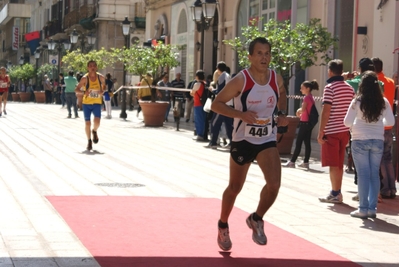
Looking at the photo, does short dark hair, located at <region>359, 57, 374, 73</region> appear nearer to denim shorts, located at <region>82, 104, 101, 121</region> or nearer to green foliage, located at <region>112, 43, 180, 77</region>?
denim shorts, located at <region>82, 104, 101, 121</region>

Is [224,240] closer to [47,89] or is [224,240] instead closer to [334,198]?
[334,198]

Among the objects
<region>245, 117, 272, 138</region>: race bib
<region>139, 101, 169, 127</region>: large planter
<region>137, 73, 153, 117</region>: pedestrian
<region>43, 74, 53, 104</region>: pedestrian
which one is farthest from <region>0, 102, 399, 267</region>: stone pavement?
<region>43, 74, 53, 104</region>: pedestrian

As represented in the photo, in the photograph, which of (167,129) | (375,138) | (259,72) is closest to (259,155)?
(259,72)

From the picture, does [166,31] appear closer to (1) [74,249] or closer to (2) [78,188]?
(2) [78,188]

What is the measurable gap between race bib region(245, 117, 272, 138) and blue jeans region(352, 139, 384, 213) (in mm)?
2748

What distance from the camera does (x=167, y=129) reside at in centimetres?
2573

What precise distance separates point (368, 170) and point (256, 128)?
9.50ft

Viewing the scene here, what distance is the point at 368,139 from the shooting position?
9945 mm

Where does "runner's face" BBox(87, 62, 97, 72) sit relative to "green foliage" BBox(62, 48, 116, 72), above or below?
below

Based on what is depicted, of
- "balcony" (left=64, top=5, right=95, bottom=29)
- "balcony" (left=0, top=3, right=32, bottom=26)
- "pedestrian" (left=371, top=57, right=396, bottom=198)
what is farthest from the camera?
"balcony" (left=0, top=3, right=32, bottom=26)

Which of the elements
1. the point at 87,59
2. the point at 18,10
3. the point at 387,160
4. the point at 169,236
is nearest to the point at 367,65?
the point at 387,160

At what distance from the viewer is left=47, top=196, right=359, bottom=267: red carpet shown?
7254 millimetres

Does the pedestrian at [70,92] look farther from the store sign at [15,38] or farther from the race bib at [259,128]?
the store sign at [15,38]

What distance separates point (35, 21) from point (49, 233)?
80967 mm
